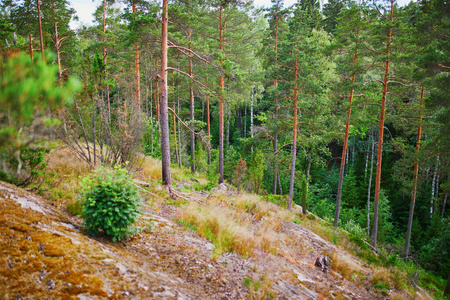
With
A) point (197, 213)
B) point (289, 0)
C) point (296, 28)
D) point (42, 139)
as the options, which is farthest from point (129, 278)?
point (289, 0)

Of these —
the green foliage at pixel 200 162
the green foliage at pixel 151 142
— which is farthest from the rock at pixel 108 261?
the green foliage at pixel 200 162

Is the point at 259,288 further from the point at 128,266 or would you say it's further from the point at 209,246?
the point at 128,266

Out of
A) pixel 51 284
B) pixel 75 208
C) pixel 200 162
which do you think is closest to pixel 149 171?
pixel 75 208

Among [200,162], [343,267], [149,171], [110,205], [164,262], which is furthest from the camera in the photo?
[200,162]

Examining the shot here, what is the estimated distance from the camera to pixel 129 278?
249cm

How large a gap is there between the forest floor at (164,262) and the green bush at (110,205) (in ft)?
0.65

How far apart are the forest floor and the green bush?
20 centimetres

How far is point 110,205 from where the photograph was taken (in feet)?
10.3

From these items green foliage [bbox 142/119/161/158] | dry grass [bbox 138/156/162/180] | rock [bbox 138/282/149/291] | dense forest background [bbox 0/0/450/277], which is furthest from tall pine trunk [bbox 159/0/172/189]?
green foliage [bbox 142/119/161/158]

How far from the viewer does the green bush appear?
3.10 meters

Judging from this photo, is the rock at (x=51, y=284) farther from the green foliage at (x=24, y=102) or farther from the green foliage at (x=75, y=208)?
the green foliage at (x=75, y=208)

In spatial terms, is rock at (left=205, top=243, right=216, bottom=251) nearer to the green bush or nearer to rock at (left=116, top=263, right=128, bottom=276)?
the green bush

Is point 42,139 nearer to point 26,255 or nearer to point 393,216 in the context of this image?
point 26,255

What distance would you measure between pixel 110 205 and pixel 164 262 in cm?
119
